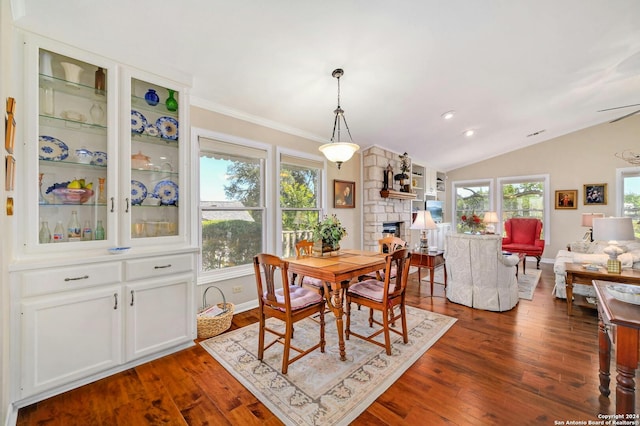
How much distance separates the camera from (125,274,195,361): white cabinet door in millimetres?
2162

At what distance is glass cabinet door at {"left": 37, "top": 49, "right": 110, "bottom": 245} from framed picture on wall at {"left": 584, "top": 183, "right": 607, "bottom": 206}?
8810 mm

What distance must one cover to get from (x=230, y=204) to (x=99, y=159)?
142cm

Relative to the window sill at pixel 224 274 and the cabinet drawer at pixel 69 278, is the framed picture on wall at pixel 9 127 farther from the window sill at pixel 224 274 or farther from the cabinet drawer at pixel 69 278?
the window sill at pixel 224 274

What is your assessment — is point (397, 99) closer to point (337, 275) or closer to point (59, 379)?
point (337, 275)

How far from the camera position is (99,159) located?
2180mm

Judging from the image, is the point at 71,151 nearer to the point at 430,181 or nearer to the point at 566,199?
the point at 430,181

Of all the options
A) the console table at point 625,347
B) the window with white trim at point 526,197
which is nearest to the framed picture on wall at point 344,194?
the console table at point 625,347

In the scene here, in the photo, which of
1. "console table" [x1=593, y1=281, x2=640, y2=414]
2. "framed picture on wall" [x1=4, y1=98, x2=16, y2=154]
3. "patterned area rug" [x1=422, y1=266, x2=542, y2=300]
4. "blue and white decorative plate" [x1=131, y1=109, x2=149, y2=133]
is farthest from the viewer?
"patterned area rug" [x1=422, y1=266, x2=542, y2=300]

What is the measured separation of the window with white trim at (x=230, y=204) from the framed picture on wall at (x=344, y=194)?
1.48 metres

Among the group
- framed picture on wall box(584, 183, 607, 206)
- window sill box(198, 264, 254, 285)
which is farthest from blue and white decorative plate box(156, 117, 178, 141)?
framed picture on wall box(584, 183, 607, 206)

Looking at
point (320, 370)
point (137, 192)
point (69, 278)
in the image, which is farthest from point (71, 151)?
point (320, 370)

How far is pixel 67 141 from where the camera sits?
6.86 ft

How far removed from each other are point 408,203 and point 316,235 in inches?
163

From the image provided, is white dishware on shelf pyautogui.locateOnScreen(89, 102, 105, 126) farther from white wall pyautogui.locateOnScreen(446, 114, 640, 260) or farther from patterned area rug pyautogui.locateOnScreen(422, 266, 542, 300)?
white wall pyautogui.locateOnScreen(446, 114, 640, 260)
